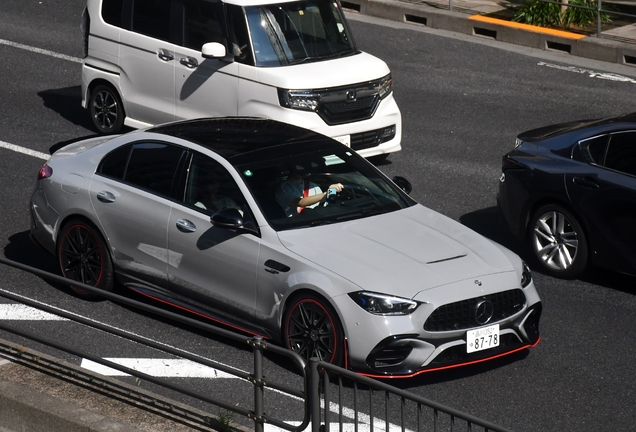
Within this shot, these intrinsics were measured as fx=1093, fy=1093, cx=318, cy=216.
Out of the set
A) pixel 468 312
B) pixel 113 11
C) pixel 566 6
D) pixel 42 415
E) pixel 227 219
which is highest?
pixel 566 6

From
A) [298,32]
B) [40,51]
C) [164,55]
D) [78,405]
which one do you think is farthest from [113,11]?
[78,405]

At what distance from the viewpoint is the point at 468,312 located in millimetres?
7637

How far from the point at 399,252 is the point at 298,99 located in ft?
15.2

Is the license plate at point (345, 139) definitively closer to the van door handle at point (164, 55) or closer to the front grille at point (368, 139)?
the front grille at point (368, 139)

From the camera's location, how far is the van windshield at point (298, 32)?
494 inches

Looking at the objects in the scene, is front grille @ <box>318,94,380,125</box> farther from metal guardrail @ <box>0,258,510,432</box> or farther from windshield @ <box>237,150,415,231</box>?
metal guardrail @ <box>0,258,510,432</box>

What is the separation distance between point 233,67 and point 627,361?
19.8ft

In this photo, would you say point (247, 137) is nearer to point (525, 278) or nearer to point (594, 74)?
A: point (525, 278)

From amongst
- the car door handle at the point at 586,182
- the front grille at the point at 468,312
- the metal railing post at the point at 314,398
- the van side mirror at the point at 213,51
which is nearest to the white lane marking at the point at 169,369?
the metal railing post at the point at 314,398

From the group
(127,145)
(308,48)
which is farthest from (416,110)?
(127,145)

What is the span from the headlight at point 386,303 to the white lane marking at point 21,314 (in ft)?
8.29

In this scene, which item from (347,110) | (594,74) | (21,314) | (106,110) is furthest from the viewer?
(594,74)

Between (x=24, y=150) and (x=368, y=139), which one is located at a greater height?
(x=368, y=139)

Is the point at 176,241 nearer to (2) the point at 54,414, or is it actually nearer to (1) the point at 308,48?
(2) the point at 54,414
